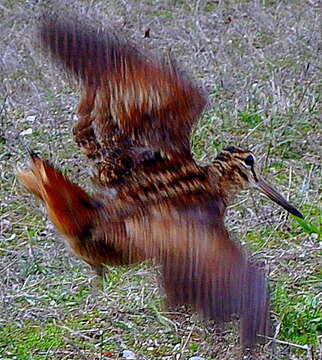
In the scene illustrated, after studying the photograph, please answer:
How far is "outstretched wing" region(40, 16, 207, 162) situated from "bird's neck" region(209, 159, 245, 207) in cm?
11

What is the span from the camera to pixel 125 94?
6.62 feet

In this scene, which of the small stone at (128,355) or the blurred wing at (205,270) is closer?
the blurred wing at (205,270)

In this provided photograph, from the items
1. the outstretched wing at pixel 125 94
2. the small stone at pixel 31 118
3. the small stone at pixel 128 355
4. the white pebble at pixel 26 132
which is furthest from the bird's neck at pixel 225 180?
the small stone at pixel 31 118

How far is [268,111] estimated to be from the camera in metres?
4.11

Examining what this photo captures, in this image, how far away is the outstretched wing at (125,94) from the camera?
201cm

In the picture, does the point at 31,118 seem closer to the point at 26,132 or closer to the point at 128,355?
the point at 26,132

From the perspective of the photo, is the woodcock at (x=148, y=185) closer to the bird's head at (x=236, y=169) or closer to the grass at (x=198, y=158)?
the bird's head at (x=236, y=169)

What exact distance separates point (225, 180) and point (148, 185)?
0.76 feet

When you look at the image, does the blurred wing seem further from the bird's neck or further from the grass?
the bird's neck

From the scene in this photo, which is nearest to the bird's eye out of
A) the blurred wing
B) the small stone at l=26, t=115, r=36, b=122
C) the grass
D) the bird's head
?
the bird's head

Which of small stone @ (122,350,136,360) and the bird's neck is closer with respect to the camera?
the bird's neck

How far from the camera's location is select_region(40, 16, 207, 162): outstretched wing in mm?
2010

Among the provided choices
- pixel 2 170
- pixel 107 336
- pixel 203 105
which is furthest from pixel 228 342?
pixel 2 170

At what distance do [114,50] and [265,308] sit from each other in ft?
2.12
